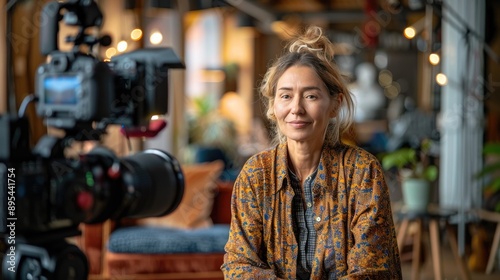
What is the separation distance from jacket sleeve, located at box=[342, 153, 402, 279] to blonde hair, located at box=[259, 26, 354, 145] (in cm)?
16

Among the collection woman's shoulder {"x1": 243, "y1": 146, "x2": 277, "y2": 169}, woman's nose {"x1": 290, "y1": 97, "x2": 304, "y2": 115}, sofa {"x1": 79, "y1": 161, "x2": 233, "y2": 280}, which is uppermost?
woman's nose {"x1": 290, "y1": 97, "x2": 304, "y2": 115}

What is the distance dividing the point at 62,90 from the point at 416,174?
2.91 m

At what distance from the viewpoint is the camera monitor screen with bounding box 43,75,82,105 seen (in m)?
2.03

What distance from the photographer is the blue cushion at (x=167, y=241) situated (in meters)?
4.30

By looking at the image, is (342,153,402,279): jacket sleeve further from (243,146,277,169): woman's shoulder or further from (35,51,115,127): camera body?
(35,51,115,127): camera body

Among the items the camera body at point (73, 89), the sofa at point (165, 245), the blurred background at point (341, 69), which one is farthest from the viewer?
the blurred background at point (341, 69)

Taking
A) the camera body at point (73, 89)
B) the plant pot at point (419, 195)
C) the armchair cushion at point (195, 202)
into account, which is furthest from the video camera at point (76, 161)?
the plant pot at point (419, 195)

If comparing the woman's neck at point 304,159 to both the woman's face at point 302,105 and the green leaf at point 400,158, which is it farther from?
the green leaf at point 400,158

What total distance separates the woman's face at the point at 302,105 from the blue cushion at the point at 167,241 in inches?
88.7

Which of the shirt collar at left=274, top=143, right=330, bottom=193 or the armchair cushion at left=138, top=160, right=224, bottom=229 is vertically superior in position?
the shirt collar at left=274, top=143, right=330, bottom=193

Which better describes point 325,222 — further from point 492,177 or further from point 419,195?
point 492,177

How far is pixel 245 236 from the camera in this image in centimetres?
210

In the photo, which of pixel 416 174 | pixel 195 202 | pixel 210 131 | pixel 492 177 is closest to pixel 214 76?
pixel 210 131

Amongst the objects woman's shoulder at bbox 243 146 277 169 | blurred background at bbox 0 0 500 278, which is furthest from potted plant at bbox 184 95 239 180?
woman's shoulder at bbox 243 146 277 169
